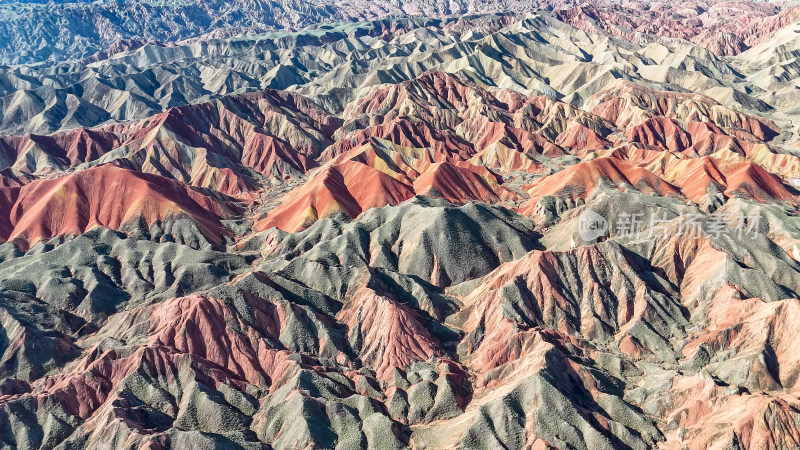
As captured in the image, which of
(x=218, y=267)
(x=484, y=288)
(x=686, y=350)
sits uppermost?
(x=218, y=267)

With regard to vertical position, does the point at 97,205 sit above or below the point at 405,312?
above

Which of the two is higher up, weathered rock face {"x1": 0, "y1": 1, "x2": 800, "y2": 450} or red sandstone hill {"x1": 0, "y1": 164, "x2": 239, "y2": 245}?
red sandstone hill {"x1": 0, "y1": 164, "x2": 239, "y2": 245}

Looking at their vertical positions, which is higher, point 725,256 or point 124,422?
point 124,422

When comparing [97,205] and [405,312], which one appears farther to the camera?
[97,205]

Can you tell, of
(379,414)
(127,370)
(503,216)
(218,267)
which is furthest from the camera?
(503,216)

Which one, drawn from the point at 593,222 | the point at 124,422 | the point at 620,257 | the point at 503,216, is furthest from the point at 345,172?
the point at 124,422

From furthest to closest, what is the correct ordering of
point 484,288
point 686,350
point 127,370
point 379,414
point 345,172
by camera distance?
point 345,172, point 484,288, point 686,350, point 127,370, point 379,414

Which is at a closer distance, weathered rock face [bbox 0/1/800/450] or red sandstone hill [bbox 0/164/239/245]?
weathered rock face [bbox 0/1/800/450]

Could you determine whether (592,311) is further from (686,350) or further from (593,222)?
(593,222)

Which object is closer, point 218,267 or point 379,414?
point 379,414

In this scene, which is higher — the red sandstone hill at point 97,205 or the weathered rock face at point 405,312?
the red sandstone hill at point 97,205

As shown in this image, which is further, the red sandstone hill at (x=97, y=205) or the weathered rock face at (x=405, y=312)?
the red sandstone hill at (x=97, y=205)
